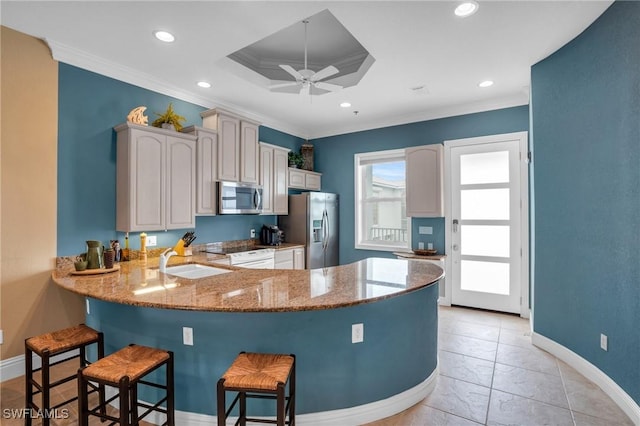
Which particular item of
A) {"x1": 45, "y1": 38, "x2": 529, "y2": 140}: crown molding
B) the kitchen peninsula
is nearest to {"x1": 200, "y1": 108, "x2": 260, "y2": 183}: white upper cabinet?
{"x1": 45, "y1": 38, "x2": 529, "y2": 140}: crown molding

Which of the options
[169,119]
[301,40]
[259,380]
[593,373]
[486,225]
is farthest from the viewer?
[486,225]

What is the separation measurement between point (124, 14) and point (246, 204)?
2417 millimetres

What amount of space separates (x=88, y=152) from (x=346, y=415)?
10.7 ft

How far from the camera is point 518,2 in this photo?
2.26m

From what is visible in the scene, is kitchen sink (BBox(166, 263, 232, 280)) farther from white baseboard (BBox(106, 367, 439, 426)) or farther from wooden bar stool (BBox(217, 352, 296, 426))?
wooden bar stool (BBox(217, 352, 296, 426))

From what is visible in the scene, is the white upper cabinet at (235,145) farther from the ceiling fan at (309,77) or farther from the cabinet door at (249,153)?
the ceiling fan at (309,77)

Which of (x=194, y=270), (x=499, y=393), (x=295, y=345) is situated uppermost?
(x=194, y=270)

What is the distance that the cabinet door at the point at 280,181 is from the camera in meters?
4.82

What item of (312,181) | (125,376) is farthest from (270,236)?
(125,376)

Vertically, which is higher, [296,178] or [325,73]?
[325,73]

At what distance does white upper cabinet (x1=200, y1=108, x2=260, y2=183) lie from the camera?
3930 mm

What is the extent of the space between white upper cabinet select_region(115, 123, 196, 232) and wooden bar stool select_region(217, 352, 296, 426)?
2117 mm

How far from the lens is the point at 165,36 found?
2674 mm

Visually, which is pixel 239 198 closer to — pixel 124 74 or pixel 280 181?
pixel 280 181
